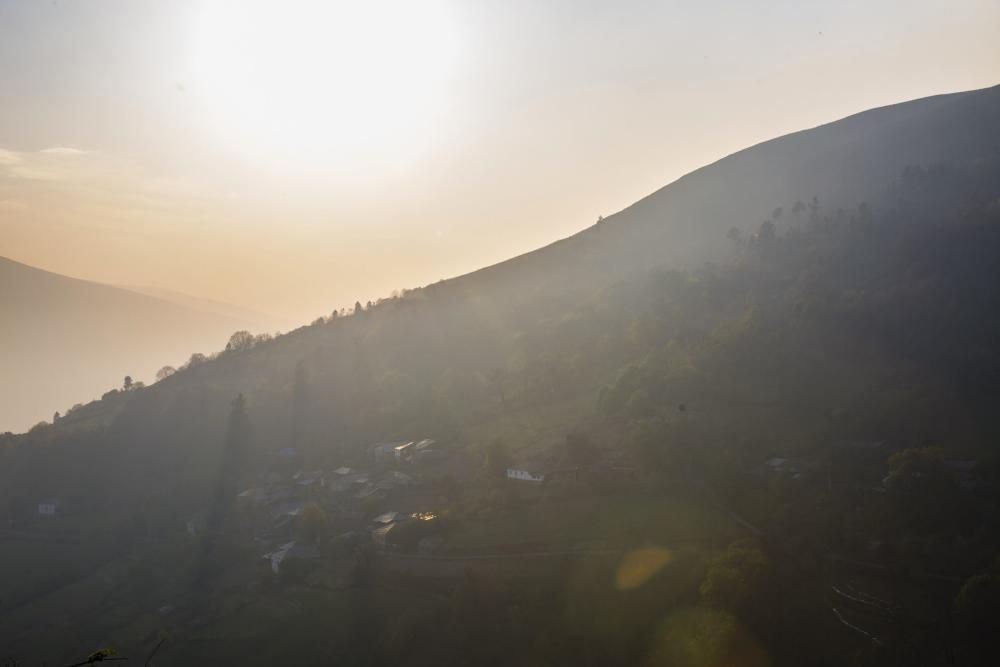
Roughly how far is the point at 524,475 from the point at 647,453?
5.85 metres

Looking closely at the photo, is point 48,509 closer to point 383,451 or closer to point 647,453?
point 383,451

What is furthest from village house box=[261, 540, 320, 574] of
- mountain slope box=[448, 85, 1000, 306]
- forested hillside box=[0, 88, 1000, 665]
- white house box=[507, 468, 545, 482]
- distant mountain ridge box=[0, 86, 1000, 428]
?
mountain slope box=[448, 85, 1000, 306]

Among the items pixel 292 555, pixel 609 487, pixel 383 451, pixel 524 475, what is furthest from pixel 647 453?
pixel 383 451

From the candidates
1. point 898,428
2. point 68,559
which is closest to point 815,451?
point 898,428

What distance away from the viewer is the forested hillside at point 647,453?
22.4 metres

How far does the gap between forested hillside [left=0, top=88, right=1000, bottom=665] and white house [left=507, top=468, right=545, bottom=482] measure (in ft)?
2.89

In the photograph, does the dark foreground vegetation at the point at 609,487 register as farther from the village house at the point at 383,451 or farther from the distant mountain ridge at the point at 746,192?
the distant mountain ridge at the point at 746,192

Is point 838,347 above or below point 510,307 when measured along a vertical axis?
below

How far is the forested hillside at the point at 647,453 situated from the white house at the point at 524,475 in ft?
2.89

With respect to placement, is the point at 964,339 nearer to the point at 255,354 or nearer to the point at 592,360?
the point at 592,360

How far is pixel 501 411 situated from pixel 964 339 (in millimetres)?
26595

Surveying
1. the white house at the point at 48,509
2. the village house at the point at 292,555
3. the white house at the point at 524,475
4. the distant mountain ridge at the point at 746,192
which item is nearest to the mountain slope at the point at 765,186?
the distant mountain ridge at the point at 746,192

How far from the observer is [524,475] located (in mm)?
32969

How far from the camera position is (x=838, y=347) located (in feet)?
133
